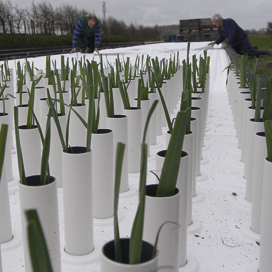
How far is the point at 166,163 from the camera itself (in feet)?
1.79

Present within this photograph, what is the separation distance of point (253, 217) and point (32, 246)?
0.69 m

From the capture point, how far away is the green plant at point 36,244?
289 millimetres

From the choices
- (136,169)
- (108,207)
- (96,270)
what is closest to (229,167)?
(136,169)

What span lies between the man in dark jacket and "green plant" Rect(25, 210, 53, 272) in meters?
4.99

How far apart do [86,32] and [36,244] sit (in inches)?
207

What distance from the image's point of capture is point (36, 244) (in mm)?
306

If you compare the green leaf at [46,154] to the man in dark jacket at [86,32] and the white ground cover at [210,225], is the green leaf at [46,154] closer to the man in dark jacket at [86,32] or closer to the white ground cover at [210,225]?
the white ground cover at [210,225]

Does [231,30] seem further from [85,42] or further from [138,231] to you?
[138,231]

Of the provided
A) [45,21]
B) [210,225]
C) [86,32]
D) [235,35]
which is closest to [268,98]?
[210,225]

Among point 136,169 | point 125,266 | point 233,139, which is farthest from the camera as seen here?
point 233,139

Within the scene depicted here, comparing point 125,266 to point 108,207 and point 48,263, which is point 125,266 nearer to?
point 48,263

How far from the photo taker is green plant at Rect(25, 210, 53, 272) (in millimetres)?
289

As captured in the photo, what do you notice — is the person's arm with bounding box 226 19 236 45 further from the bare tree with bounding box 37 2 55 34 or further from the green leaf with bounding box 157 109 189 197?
the bare tree with bounding box 37 2 55 34

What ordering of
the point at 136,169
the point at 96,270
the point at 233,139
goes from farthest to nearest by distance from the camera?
1. the point at 233,139
2. the point at 136,169
3. the point at 96,270
